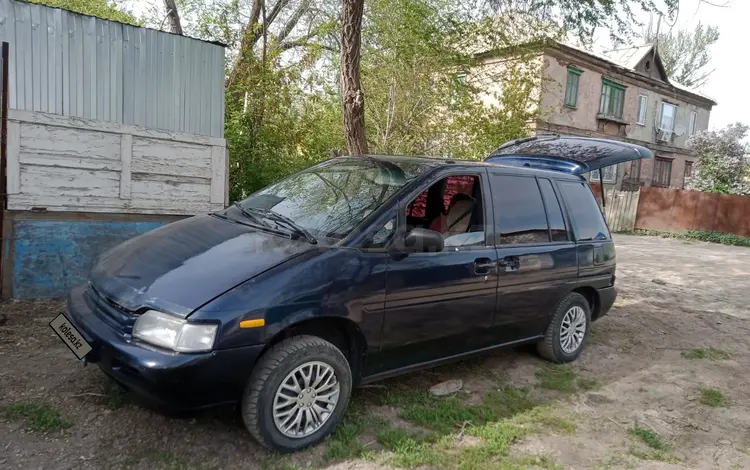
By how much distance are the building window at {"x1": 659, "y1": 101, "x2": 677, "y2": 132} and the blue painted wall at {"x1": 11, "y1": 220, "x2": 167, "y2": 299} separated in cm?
2714

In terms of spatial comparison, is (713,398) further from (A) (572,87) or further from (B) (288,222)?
(A) (572,87)

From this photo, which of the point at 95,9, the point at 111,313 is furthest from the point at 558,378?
the point at 95,9

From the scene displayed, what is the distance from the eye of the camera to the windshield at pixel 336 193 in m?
3.49

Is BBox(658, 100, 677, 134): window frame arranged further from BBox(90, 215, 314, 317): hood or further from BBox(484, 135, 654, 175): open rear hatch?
BBox(90, 215, 314, 317): hood

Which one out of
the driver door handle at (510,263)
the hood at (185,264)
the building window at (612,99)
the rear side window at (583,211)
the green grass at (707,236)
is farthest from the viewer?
the building window at (612,99)

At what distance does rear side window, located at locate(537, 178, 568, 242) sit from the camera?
4.59 meters

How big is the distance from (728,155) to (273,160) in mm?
22051

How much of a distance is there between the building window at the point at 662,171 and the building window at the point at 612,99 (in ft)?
16.2

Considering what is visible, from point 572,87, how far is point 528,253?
738 inches

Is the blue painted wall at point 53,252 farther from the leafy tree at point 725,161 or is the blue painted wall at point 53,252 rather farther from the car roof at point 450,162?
the leafy tree at point 725,161

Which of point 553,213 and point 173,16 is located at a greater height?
point 173,16

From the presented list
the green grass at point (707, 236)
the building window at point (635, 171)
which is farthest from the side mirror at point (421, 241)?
the building window at point (635, 171)

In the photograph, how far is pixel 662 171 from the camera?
1069 inches

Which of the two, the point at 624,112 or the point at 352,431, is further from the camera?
the point at 624,112
